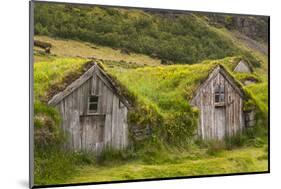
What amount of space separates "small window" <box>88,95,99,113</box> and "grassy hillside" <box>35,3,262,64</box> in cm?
41

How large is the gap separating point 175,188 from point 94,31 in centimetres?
131

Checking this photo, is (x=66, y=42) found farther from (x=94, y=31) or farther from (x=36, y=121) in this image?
(x=36, y=121)

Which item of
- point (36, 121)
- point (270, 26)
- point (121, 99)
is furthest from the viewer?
point (270, 26)

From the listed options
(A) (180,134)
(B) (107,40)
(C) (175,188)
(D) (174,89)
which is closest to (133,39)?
(B) (107,40)

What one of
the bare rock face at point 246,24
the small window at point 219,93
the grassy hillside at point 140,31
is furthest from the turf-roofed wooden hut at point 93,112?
the bare rock face at point 246,24

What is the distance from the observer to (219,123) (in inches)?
194

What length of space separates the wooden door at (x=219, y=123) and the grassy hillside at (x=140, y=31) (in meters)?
0.43

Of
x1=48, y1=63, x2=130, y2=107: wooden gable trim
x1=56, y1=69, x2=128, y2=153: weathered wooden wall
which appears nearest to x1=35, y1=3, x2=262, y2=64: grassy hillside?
x1=48, y1=63, x2=130, y2=107: wooden gable trim

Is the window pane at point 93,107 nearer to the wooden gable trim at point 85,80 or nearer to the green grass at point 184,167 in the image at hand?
the wooden gable trim at point 85,80

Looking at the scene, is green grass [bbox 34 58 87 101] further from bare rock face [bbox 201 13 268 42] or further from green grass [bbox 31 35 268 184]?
bare rock face [bbox 201 13 268 42]

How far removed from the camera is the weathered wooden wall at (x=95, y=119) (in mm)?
4449

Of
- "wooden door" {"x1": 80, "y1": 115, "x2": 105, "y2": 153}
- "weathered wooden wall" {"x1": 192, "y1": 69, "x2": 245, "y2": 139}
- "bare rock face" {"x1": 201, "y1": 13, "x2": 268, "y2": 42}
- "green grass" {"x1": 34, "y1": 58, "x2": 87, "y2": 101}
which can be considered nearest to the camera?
"green grass" {"x1": 34, "y1": 58, "x2": 87, "y2": 101}

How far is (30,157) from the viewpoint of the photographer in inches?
172

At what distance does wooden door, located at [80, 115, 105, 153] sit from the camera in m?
4.50
